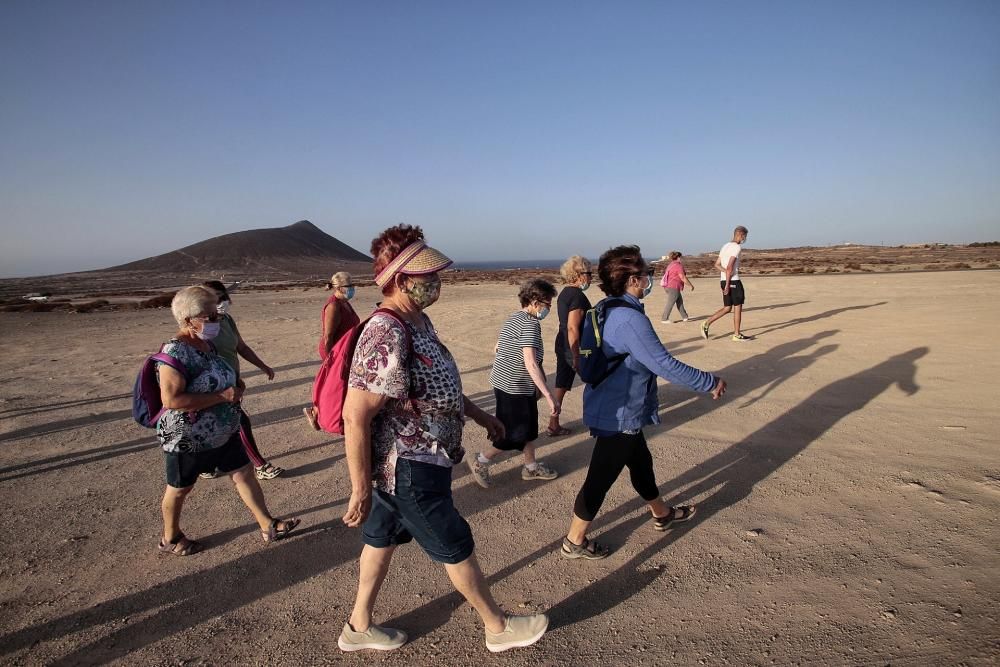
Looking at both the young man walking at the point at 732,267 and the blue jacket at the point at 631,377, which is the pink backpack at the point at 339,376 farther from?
the young man walking at the point at 732,267

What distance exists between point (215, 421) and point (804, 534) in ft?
14.2

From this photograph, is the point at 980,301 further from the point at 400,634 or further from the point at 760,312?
the point at 400,634

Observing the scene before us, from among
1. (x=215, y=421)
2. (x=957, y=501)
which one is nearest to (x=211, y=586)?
(x=215, y=421)

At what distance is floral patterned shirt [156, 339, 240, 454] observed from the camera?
329 centimetres

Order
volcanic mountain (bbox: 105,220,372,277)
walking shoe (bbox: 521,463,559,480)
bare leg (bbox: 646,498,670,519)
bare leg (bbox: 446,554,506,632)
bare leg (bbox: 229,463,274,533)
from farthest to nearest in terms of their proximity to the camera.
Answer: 1. volcanic mountain (bbox: 105,220,372,277)
2. walking shoe (bbox: 521,463,559,480)
3. bare leg (bbox: 646,498,670,519)
4. bare leg (bbox: 229,463,274,533)
5. bare leg (bbox: 446,554,506,632)

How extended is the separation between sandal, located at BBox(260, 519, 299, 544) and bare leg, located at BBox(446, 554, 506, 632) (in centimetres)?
196

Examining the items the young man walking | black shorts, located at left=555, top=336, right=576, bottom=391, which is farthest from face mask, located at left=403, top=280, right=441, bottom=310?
the young man walking

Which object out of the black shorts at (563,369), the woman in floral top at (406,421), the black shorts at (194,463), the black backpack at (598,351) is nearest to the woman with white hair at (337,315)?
the black shorts at (194,463)

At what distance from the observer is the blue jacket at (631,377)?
3025 millimetres

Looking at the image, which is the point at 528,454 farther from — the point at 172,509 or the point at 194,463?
the point at 172,509

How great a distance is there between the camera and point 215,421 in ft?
11.3

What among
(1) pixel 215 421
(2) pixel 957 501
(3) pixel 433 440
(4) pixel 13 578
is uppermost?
(3) pixel 433 440

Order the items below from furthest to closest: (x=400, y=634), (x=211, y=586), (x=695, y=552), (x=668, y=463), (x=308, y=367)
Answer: (x=308, y=367) → (x=668, y=463) → (x=695, y=552) → (x=211, y=586) → (x=400, y=634)

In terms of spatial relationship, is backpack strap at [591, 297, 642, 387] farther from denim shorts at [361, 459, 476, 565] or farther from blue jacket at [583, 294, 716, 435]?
denim shorts at [361, 459, 476, 565]
